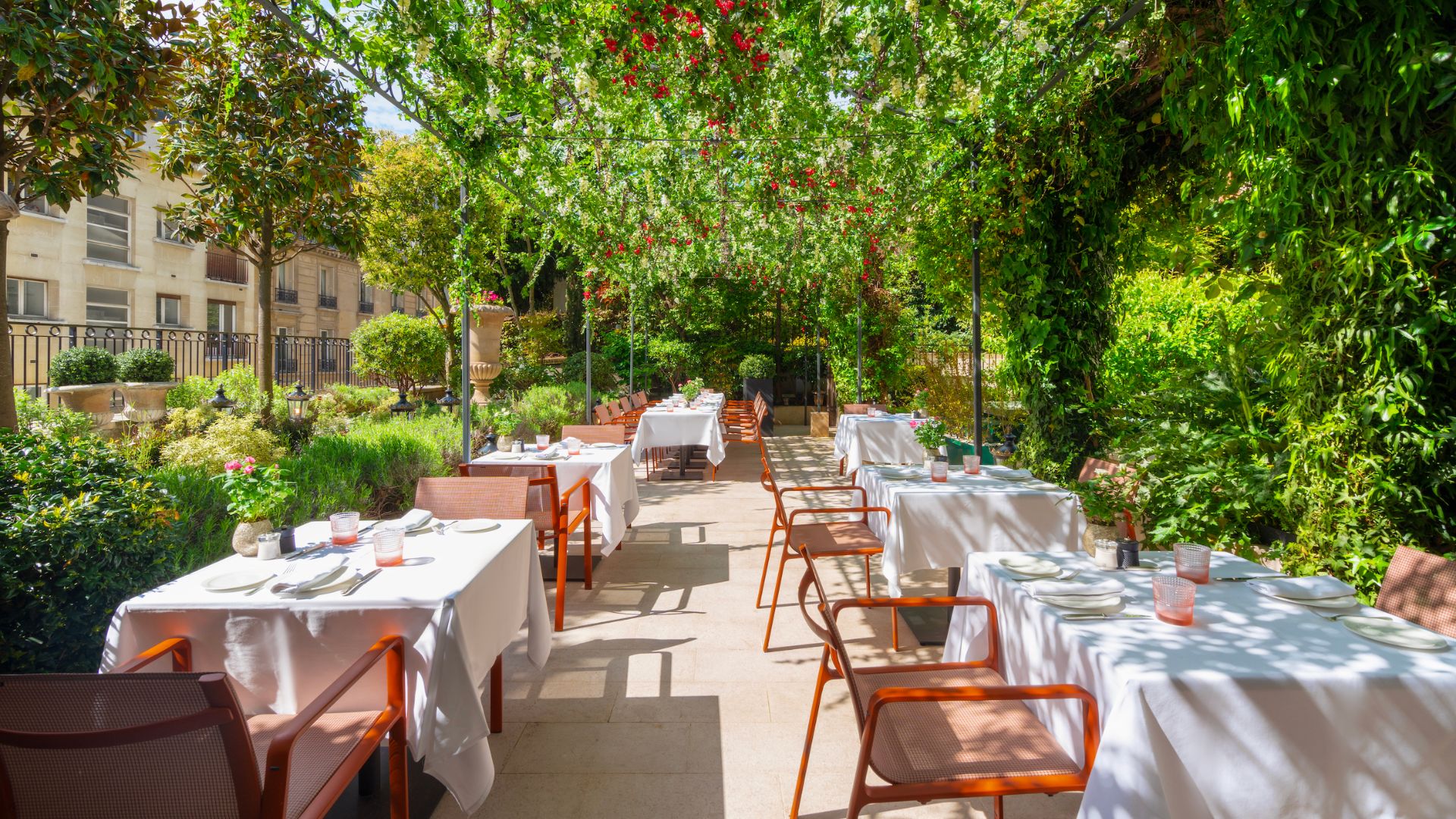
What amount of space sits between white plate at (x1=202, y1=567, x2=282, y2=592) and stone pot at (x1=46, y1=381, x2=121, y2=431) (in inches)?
322

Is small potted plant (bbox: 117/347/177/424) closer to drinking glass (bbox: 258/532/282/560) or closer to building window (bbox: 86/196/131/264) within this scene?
drinking glass (bbox: 258/532/282/560)

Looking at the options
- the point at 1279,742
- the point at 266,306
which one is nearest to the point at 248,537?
the point at 1279,742

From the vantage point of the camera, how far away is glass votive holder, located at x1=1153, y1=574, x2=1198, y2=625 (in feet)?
6.32

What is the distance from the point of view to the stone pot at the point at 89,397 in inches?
350

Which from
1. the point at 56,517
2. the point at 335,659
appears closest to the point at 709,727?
the point at 335,659

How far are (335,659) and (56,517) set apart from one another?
3.06ft

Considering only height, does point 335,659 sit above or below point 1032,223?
below

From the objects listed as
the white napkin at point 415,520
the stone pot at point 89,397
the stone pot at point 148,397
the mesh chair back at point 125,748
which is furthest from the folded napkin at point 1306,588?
the stone pot at point 148,397

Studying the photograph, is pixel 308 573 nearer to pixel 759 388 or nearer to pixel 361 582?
pixel 361 582

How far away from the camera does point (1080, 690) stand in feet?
5.61

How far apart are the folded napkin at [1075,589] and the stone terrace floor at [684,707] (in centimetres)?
70

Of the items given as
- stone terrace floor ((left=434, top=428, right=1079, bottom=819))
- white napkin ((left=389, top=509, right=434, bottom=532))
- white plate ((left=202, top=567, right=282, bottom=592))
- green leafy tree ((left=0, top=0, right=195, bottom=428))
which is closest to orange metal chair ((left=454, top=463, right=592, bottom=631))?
stone terrace floor ((left=434, top=428, right=1079, bottom=819))

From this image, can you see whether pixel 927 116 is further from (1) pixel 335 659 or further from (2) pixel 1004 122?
(1) pixel 335 659

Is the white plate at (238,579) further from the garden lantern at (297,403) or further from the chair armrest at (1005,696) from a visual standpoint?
the garden lantern at (297,403)
